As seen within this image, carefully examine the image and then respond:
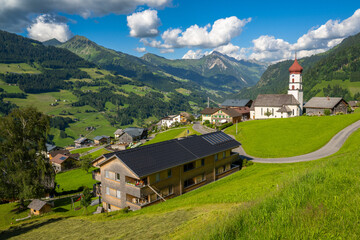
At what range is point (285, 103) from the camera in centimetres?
10500

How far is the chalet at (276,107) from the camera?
10375cm

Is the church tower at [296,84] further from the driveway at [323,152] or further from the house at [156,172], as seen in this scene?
the house at [156,172]

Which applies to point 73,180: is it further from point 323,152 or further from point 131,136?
point 323,152

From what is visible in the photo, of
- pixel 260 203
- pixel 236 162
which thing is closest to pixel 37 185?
pixel 236 162

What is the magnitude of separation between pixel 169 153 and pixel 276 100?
84.2 metres

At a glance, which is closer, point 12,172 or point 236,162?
point 12,172

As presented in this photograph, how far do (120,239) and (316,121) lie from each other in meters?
83.0

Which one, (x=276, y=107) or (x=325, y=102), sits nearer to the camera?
(x=325, y=102)

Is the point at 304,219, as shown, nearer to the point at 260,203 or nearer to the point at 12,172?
the point at 260,203

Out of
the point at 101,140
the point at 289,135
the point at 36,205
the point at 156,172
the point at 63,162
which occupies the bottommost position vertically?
the point at 63,162

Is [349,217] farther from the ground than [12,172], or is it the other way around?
[349,217]

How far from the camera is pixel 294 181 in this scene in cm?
1020

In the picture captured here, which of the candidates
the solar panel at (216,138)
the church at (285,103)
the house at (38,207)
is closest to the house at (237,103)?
the church at (285,103)

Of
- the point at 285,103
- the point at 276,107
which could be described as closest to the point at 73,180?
the point at 276,107
